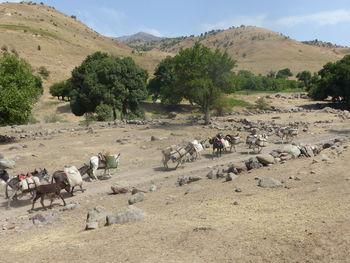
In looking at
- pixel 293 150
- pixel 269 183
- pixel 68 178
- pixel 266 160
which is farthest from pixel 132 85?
pixel 269 183

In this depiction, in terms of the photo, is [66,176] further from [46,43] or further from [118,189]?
[46,43]

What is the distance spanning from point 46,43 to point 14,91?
7362cm

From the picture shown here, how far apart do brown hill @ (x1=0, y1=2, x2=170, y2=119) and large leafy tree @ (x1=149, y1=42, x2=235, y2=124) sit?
1065 inches

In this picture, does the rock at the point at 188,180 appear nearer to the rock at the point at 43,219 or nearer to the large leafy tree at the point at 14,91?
the rock at the point at 43,219

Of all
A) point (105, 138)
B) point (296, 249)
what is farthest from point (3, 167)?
point (296, 249)

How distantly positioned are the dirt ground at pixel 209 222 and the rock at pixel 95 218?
316 mm

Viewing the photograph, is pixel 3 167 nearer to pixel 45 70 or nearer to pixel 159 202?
pixel 159 202

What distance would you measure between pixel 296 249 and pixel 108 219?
17.5ft

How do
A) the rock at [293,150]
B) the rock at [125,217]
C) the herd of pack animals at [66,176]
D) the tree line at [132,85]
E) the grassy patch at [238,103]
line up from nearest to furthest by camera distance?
the rock at [125,217], the herd of pack animals at [66,176], the rock at [293,150], the tree line at [132,85], the grassy patch at [238,103]

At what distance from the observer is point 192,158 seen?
20656 mm

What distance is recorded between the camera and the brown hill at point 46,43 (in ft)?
260

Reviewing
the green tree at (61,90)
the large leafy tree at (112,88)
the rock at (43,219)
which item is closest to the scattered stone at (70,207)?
the rock at (43,219)

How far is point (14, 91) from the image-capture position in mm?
25734

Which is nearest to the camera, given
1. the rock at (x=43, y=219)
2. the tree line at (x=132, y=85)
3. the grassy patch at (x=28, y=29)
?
the rock at (x=43, y=219)
